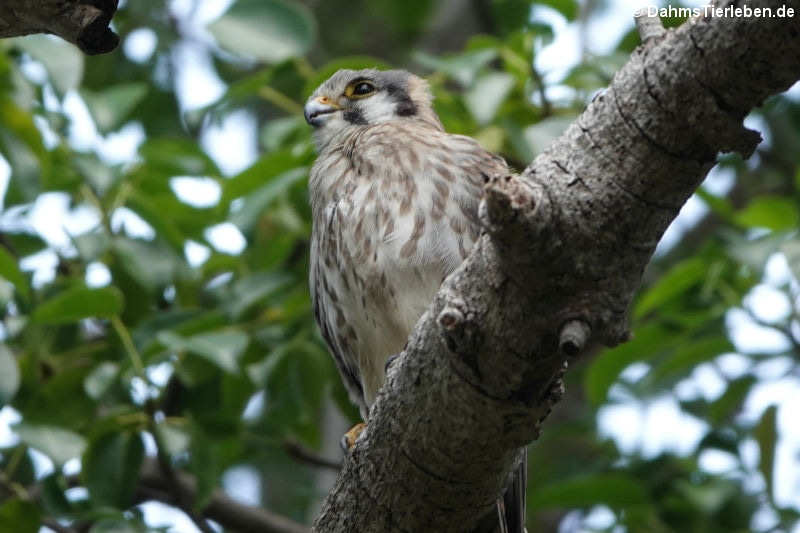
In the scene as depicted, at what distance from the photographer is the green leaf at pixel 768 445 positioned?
410cm

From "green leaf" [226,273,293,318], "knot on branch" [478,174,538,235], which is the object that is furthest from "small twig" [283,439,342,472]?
"knot on branch" [478,174,538,235]

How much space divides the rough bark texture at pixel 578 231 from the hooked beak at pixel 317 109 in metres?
1.97

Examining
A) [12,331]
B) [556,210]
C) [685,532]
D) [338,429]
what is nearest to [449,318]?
[556,210]

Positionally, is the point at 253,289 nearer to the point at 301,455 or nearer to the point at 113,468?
the point at 113,468

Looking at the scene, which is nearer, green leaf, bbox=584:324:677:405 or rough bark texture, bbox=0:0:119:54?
rough bark texture, bbox=0:0:119:54

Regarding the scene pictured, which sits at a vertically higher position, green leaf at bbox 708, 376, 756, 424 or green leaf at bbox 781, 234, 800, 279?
green leaf at bbox 708, 376, 756, 424

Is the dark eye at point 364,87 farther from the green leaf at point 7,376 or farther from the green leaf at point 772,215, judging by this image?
the green leaf at point 7,376

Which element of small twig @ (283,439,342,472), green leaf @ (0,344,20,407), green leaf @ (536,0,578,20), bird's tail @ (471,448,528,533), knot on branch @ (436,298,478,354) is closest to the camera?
knot on branch @ (436,298,478,354)

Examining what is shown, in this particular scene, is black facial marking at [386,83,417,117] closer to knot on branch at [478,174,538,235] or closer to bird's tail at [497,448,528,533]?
bird's tail at [497,448,528,533]

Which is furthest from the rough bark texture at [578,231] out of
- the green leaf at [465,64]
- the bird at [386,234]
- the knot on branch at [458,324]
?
the green leaf at [465,64]

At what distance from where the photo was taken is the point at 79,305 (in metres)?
3.64

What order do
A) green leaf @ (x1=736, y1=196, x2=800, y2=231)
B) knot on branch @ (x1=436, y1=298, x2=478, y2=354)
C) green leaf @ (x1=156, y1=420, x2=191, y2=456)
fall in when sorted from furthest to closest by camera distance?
green leaf @ (x1=736, y1=196, x2=800, y2=231)
green leaf @ (x1=156, y1=420, x2=191, y2=456)
knot on branch @ (x1=436, y1=298, x2=478, y2=354)

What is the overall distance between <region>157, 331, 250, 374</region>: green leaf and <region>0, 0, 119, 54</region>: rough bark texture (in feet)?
4.70

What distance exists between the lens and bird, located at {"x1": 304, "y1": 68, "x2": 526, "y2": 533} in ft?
11.6
